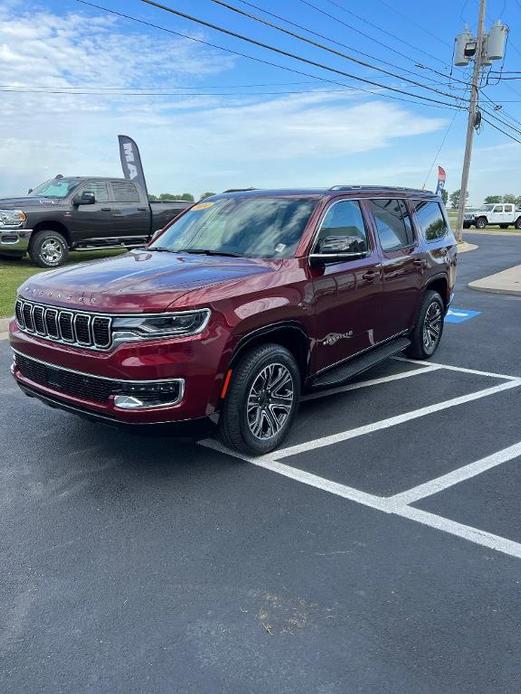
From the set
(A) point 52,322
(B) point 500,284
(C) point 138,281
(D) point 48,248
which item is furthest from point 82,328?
(B) point 500,284

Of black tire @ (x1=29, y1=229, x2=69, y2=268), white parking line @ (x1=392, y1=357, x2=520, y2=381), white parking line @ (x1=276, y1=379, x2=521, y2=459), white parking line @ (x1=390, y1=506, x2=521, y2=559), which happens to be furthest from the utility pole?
white parking line @ (x1=390, y1=506, x2=521, y2=559)

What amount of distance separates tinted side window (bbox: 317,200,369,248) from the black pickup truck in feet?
31.5

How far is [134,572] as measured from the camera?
2875 mm

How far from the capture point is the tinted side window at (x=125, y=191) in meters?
14.3

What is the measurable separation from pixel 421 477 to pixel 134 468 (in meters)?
1.99

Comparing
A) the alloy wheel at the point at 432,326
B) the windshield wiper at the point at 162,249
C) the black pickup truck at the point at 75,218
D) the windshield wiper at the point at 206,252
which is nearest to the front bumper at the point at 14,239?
the black pickup truck at the point at 75,218

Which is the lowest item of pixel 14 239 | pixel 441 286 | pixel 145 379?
pixel 145 379

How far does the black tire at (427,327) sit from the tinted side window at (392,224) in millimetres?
833

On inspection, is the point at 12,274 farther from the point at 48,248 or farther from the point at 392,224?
the point at 392,224

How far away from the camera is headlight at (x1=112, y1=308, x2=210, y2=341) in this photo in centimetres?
337

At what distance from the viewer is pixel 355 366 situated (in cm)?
504

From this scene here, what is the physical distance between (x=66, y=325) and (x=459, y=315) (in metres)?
7.66

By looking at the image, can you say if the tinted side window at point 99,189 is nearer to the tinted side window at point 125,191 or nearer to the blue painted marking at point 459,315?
the tinted side window at point 125,191

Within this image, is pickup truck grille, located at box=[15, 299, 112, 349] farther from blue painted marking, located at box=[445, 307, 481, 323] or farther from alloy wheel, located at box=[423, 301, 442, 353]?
blue painted marking, located at box=[445, 307, 481, 323]
